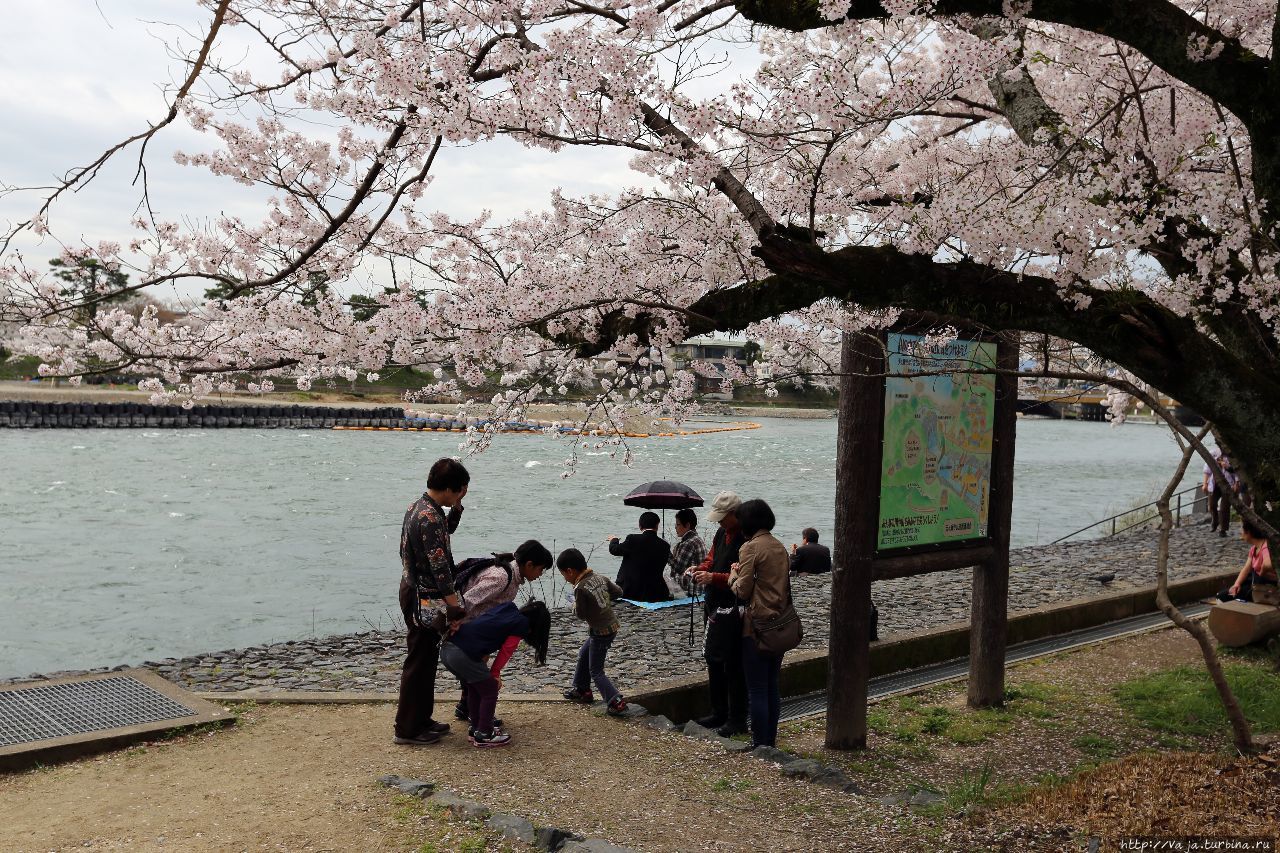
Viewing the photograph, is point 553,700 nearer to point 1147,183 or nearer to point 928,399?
point 928,399

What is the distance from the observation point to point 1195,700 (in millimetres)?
7918

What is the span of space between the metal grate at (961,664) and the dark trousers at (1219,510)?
6522 mm

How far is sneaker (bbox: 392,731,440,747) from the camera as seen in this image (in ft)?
21.3

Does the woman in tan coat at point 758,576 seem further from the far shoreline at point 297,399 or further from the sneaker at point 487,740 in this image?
the far shoreline at point 297,399

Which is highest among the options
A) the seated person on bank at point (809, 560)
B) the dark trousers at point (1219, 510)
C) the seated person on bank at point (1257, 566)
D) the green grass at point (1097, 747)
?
the seated person on bank at point (1257, 566)

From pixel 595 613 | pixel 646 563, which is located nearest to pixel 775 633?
pixel 595 613

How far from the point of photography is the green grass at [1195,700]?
743 cm

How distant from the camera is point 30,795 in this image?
5.70 metres

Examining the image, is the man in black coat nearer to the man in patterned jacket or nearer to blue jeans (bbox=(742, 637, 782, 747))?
blue jeans (bbox=(742, 637, 782, 747))

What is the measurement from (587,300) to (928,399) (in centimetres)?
275

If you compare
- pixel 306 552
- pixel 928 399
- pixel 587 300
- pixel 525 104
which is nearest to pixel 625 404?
pixel 587 300

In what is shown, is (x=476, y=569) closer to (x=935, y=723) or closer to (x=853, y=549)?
(x=853, y=549)

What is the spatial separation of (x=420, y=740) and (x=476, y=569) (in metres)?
1.22

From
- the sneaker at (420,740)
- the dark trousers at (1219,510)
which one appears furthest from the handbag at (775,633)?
the dark trousers at (1219,510)
